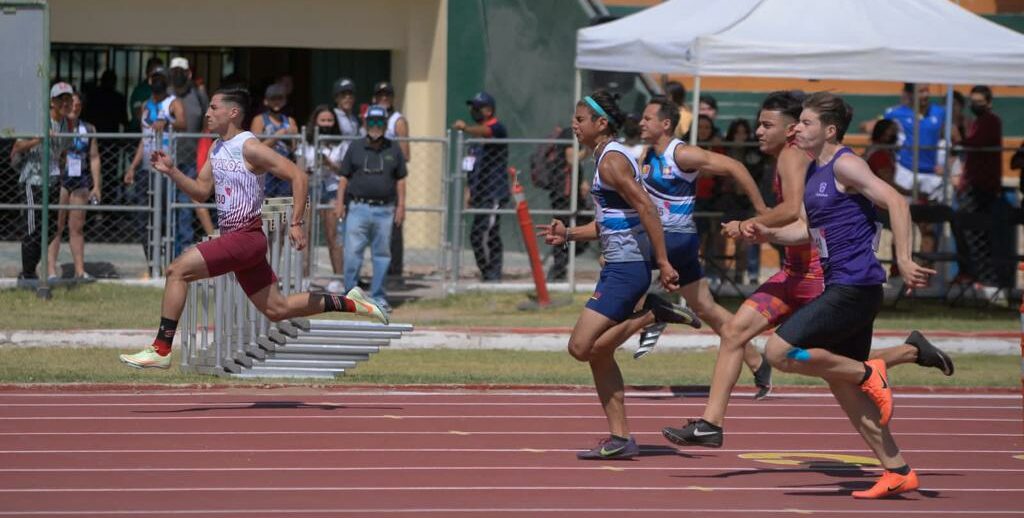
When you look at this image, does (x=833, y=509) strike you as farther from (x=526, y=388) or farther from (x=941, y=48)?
(x=941, y=48)

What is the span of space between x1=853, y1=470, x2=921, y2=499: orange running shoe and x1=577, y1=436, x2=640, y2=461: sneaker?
147 cm

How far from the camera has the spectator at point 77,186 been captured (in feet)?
59.0

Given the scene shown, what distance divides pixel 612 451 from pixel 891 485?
166 cm

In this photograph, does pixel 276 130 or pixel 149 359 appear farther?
pixel 276 130

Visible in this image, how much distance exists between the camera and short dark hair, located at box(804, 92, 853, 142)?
28.4ft

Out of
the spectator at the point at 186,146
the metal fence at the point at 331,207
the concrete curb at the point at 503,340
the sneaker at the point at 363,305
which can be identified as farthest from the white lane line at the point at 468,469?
the spectator at the point at 186,146

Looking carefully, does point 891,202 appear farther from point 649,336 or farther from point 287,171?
point 287,171

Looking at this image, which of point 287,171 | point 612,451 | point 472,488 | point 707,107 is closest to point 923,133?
point 707,107

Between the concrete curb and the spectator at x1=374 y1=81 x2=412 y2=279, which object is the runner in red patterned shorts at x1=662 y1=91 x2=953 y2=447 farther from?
the spectator at x1=374 y1=81 x2=412 y2=279

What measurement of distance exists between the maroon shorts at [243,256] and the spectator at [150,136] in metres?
6.94

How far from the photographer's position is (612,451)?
955cm

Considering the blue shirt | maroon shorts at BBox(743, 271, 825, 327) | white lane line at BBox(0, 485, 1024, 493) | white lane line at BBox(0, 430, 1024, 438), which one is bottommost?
white lane line at BBox(0, 430, 1024, 438)

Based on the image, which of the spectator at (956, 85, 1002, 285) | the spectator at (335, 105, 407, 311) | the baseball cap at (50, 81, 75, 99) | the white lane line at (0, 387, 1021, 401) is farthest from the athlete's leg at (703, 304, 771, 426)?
the spectator at (956, 85, 1002, 285)

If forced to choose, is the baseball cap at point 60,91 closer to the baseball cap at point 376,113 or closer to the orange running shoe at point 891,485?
the baseball cap at point 376,113
